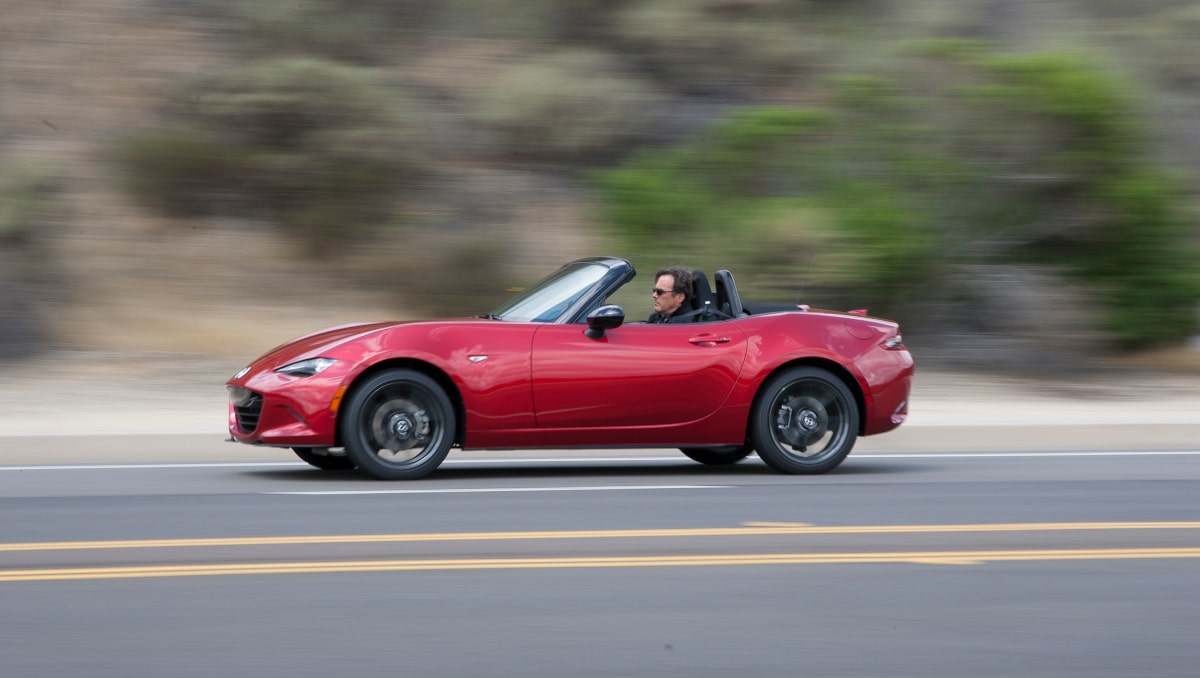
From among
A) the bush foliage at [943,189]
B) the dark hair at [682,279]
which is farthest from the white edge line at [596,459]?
the bush foliage at [943,189]

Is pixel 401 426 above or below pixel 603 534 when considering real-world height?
above

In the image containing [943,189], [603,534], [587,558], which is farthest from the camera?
[943,189]

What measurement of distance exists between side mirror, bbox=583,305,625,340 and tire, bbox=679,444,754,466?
156 cm

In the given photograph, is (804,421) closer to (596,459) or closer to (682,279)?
(682,279)

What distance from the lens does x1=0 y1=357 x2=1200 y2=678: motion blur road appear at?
5227mm

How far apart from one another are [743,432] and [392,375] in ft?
7.28

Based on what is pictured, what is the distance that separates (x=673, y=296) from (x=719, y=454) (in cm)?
138

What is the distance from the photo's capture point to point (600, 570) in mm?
Result: 6652

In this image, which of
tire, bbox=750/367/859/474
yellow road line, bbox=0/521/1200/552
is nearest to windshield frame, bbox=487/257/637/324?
tire, bbox=750/367/859/474

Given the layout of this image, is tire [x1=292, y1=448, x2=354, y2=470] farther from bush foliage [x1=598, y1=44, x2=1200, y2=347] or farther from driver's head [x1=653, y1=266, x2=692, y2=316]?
bush foliage [x1=598, y1=44, x2=1200, y2=347]

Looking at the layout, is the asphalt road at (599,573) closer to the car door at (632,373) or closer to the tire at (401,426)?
the tire at (401,426)

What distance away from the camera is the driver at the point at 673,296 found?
1012 cm

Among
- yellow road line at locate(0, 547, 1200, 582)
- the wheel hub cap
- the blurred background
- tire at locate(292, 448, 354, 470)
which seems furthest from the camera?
the blurred background

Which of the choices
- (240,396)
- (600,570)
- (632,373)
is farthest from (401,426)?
(600,570)
